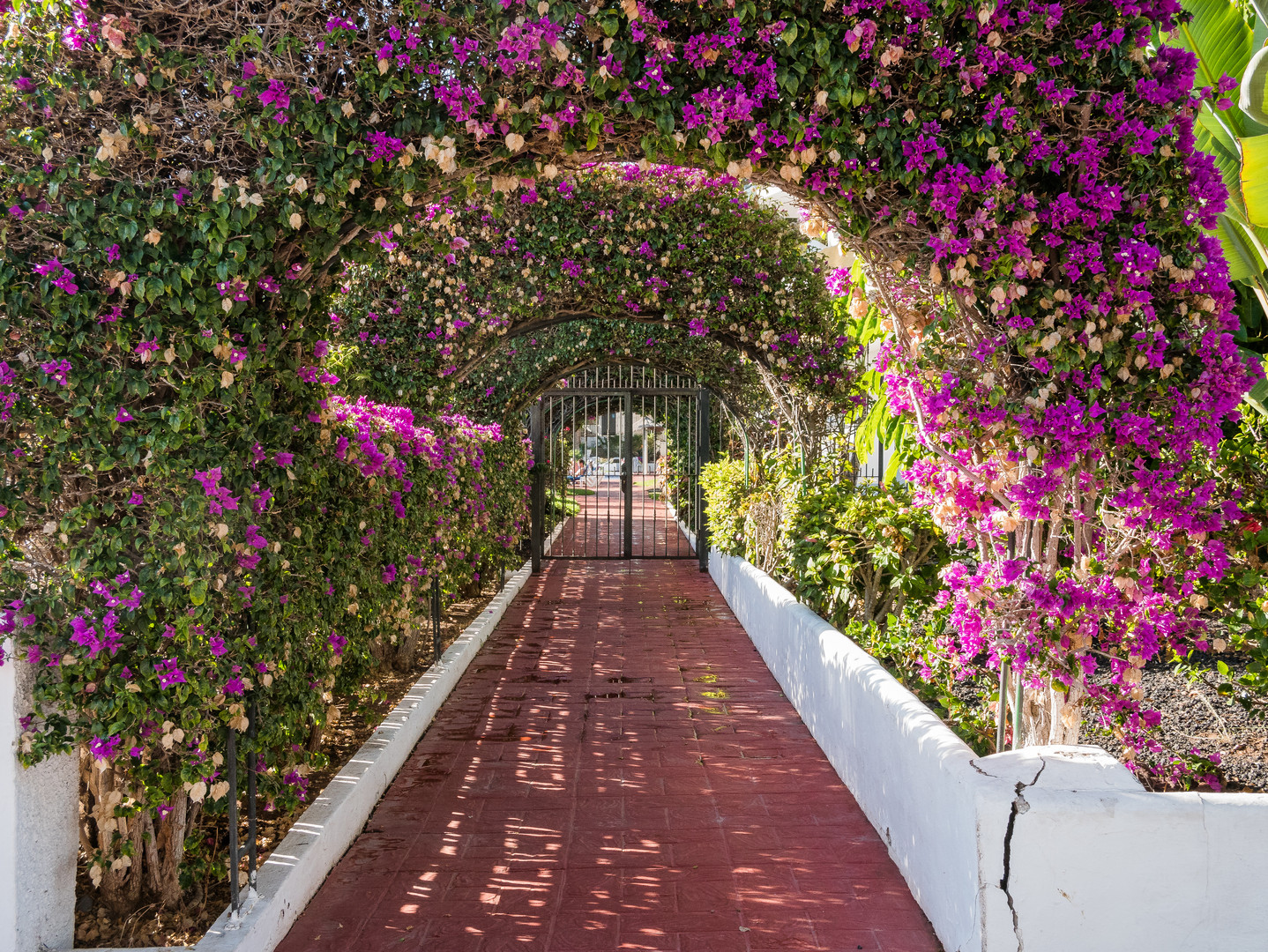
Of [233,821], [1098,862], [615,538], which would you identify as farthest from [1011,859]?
[615,538]

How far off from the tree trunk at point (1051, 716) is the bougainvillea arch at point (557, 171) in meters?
0.02

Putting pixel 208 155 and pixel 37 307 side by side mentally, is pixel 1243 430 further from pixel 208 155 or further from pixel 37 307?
pixel 37 307

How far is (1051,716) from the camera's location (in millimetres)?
3145

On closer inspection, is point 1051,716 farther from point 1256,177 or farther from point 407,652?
point 407,652

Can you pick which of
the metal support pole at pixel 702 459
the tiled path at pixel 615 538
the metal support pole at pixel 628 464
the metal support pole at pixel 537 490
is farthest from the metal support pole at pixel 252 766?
the metal support pole at pixel 702 459

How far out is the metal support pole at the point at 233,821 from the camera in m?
2.63

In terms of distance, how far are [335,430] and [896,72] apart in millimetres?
2573

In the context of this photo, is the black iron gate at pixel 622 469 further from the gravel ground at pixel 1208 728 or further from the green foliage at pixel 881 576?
the gravel ground at pixel 1208 728

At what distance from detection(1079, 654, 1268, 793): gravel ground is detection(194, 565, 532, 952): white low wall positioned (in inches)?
128

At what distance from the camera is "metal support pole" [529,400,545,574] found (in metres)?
12.1

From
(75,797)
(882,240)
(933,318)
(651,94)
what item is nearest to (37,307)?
(75,797)

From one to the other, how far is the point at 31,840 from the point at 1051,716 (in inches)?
136

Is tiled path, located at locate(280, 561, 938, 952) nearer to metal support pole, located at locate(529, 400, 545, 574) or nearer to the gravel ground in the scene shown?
the gravel ground

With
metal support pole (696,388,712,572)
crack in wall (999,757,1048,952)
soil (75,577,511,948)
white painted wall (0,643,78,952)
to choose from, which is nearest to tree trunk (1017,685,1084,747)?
crack in wall (999,757,1048,952)
